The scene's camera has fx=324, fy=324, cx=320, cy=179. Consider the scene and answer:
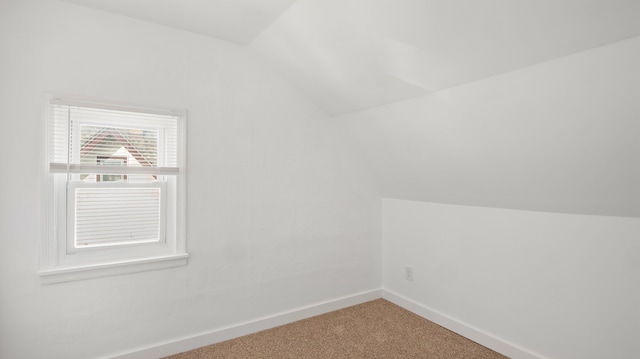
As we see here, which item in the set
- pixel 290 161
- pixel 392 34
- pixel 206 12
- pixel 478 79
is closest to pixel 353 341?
pixel 290 161

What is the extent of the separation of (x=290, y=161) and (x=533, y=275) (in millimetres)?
1986

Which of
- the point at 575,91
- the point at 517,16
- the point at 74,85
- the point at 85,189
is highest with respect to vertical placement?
the point at 517,16

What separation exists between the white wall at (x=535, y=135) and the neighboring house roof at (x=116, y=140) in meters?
1.69

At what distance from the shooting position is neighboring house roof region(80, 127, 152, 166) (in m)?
2.05

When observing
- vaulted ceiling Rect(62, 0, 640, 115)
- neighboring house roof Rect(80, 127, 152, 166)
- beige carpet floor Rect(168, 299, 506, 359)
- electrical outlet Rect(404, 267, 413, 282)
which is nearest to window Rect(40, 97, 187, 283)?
neighboring house roof Rect(80, 127, 152, 166)

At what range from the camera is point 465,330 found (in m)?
2.56

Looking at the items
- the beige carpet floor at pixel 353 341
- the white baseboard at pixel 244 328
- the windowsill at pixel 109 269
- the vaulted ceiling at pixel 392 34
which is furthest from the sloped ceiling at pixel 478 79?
the windowsill at pixel 109 269

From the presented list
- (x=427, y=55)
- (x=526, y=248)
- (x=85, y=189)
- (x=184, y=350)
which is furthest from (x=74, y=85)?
(x=526, y=248)

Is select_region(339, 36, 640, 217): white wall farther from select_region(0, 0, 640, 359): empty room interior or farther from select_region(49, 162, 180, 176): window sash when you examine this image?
select_region(49, 162, 180, 176): window sash

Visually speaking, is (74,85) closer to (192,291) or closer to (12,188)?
(12,188)

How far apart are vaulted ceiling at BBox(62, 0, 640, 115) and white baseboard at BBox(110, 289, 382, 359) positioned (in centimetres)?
180

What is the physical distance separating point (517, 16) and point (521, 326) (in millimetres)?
1996

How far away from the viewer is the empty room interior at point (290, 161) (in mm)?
1644

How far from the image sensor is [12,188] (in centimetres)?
184
